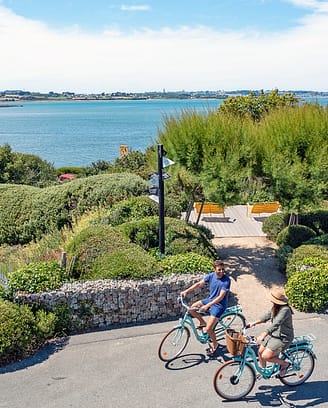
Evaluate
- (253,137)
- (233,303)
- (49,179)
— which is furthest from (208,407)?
(49,179)

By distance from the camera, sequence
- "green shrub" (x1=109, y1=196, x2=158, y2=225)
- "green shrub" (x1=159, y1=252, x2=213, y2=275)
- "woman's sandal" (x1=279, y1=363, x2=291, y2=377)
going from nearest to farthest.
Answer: "woman's sandal" (x1=279, y1=363, x2=291, y2=377)
"green shrub" (x1=159, y1=252, x2=213, y2=275)
"green shrub" (x1=109, y1=196, x2=158, y2=225)

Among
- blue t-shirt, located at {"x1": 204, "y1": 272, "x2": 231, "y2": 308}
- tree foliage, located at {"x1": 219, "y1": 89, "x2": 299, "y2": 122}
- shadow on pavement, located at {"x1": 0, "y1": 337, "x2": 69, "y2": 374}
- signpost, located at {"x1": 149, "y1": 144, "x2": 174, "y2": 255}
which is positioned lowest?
shadow on pavement, located at {"x1": 0, "y1": 337, "x2": 69, "y2": 374}

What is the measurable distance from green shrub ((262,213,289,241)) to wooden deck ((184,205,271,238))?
968 millimetres

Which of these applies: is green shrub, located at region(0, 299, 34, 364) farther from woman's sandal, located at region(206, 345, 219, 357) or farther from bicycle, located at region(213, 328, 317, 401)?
bicycle, located at region(213, 328, 317, 401)

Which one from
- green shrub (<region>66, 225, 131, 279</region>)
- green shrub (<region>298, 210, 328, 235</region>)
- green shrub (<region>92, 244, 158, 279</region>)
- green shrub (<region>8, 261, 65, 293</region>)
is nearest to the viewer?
green shrub (<region>8, 261, 65, 293</region>)

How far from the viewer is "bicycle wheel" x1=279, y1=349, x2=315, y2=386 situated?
618 cm

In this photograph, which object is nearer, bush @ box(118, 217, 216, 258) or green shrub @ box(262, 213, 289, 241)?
bush @ box(118, 217, 216, 258)

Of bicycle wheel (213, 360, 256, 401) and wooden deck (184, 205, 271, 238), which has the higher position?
bicycle wheel (213, 360, 256, 401)

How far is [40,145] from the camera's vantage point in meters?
81.8

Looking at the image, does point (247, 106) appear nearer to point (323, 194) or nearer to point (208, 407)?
point (323, 194)

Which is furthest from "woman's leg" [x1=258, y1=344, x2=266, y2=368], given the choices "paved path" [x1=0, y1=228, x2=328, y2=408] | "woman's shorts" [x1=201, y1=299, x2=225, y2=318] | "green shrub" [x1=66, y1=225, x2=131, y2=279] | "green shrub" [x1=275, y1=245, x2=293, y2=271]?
"green shrub" [x1=275, y1=245, x2=293, y2=271]

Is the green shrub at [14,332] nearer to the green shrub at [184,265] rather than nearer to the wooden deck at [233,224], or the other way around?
the green shrub at [184,265]

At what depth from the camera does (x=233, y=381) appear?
6031 mm

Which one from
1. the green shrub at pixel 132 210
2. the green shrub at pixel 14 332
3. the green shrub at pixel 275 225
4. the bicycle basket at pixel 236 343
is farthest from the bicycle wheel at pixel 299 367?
the green shrub at pixel 275 225
